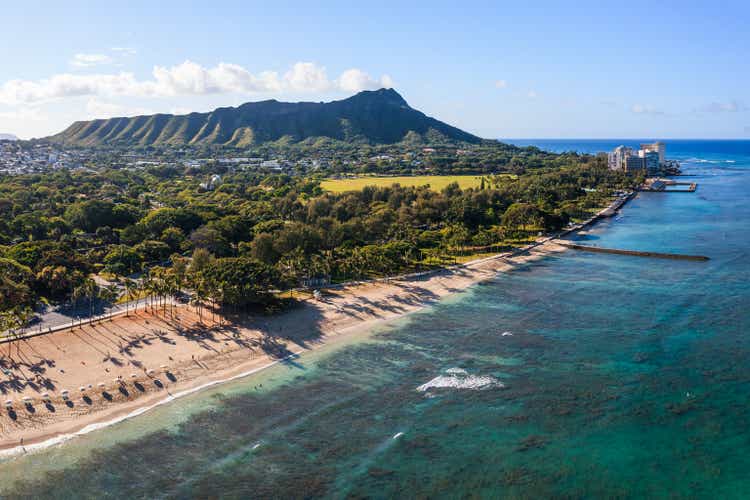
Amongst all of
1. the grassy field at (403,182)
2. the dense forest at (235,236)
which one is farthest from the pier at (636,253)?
the grassy field at (403,182)

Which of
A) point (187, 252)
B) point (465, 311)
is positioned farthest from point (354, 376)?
point (187, 252)

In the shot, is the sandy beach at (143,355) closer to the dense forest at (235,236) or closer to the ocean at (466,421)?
the ocean at (466,421)

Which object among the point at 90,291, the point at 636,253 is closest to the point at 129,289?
the point at 90,291

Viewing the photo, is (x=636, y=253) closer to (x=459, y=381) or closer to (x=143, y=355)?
(x=459, y=381)

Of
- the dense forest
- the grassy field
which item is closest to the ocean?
the dense forest

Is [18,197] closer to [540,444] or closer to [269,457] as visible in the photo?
[269,457]
